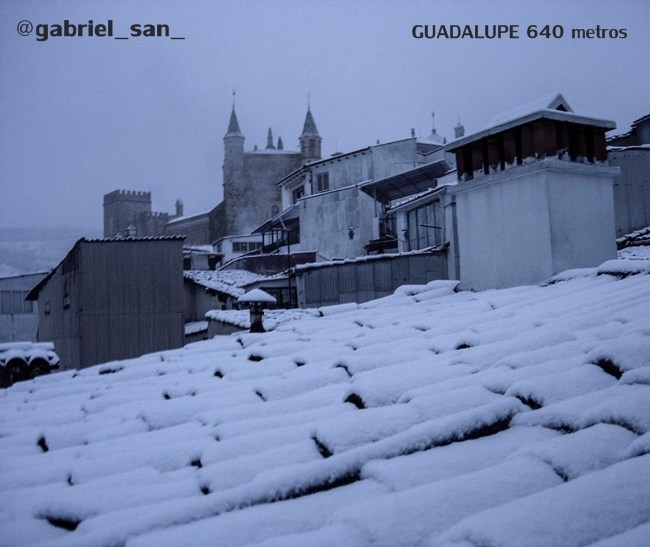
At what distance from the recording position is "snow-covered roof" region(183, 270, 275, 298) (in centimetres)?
2341

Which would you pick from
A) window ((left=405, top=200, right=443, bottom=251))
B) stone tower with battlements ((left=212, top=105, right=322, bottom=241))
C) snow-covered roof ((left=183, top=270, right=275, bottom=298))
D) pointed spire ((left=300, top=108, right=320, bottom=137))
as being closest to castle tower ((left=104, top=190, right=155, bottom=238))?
stone tower with battlements ((left=212, top=105, right=322, bottom=241))

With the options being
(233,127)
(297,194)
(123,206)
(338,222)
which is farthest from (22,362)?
(123,206)

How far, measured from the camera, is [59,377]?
545cm

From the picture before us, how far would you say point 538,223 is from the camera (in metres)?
5.87

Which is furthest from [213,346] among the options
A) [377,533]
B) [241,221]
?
[241,221]

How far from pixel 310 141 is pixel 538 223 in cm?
5178

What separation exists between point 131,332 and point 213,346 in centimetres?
1394

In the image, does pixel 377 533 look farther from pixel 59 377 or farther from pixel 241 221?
pixel 241 221

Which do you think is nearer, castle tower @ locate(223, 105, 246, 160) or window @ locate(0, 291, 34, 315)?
window @ locate(0, 291, 34, 315)

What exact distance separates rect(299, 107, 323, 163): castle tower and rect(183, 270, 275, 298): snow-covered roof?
96.4 ft

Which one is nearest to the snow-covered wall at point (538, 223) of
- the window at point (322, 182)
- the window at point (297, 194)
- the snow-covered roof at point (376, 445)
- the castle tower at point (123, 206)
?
the snow-covered roof at point (376, 445)

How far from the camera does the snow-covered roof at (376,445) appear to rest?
1.67 meters

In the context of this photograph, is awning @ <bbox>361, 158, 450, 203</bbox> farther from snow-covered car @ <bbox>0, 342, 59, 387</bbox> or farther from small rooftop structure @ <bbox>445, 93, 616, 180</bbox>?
snow-covered car @ <bbox>0, 342, 59, 387</bbox>

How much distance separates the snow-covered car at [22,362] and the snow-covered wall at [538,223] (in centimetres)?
522
